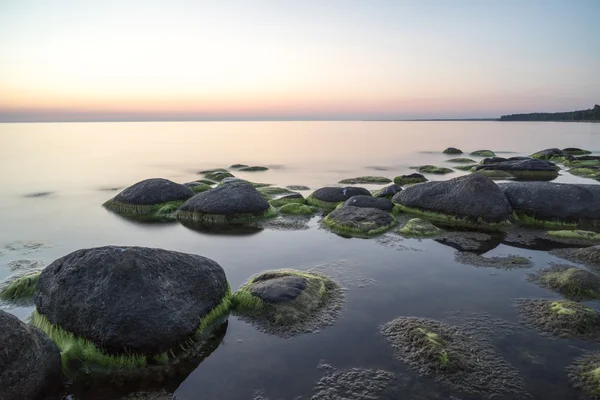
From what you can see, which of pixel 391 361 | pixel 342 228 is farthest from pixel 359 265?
pixel 391 361

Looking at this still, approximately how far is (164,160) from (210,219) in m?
35.3

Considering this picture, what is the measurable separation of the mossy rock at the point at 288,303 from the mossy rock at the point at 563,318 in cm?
382

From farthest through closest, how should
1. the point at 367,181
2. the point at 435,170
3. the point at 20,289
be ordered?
the point at 435,170 → the point at 367,181 → the point at 20,289

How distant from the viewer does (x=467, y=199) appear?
14992 millimetres

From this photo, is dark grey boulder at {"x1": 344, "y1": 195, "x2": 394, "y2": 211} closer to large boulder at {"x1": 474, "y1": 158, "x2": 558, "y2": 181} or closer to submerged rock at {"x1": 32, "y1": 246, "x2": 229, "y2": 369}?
submerged rock at {"x1": 32, "y1": 246, "x2": 229, "y2": 369}

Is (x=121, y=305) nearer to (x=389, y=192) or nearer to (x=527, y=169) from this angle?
(x=389, y=192)

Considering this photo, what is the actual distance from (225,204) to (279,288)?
26.8 feet

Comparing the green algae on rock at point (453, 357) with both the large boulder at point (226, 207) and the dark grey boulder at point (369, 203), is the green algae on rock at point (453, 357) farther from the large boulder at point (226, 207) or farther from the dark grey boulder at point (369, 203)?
the large boulder at point (226, 207)

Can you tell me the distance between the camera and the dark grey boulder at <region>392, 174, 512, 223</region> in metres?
14.6

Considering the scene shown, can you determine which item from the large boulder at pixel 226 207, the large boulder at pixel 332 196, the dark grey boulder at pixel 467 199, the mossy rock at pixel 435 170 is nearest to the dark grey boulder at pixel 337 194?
the large boulder at pixel 332 196

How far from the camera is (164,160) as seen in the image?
158 feet

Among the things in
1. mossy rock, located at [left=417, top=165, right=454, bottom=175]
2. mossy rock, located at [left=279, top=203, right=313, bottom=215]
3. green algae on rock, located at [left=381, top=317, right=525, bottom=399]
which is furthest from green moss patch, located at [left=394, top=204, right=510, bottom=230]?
mossy rock, located at [left=417, top=165, right=454, bottom=175]

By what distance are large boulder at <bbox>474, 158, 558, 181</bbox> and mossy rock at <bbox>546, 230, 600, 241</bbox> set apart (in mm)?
16837

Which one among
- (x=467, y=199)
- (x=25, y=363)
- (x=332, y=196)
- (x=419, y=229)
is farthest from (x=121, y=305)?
(x=332, y=196)
